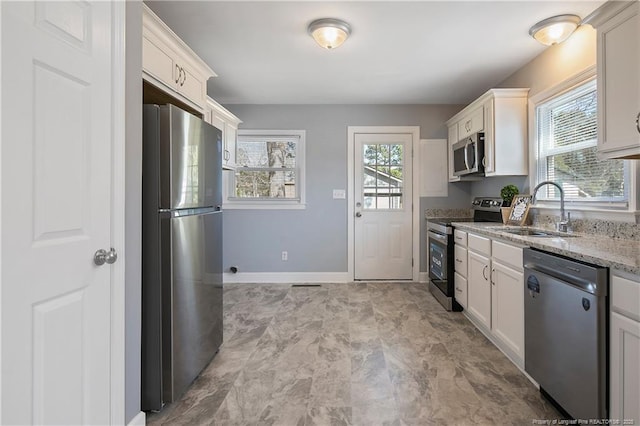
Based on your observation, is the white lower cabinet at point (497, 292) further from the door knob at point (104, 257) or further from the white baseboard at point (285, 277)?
the door knob at point (104, 257)

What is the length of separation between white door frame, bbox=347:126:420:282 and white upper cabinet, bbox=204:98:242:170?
1514 millimetres

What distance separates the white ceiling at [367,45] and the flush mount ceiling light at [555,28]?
2.2 inches

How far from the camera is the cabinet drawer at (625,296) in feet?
3.90

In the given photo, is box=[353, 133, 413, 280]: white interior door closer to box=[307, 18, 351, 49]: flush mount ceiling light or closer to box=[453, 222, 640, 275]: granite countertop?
box=[307, 18, 351, 49]: flush mount ceiling light

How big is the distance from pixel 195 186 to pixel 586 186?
2.78m

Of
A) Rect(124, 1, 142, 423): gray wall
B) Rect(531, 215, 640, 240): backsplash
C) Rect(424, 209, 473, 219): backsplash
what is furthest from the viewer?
Rect(424, 209, 473, 219): backsplash

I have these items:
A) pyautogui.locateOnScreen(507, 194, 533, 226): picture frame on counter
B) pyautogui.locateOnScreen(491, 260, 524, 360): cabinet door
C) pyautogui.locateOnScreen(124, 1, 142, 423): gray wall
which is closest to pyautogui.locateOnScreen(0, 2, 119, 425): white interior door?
pyautogui.locateOnScreen(124, 1, 142, 423): gray wall

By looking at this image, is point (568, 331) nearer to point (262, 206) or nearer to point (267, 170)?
point (262, 206)

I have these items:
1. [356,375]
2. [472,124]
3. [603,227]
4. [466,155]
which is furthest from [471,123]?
[356,375]

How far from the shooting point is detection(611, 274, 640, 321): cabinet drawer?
1189 mm

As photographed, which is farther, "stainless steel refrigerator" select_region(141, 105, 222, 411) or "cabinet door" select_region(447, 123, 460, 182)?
"cabinet door" select_region(447, 123, 460, 182)

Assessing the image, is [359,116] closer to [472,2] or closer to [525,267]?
[472,2]

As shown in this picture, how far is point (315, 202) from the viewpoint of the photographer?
4.26m

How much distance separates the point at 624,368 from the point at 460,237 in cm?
177
